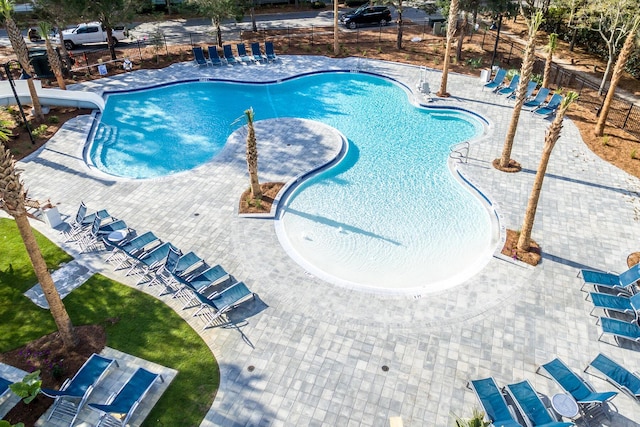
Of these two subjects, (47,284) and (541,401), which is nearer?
(541,401)

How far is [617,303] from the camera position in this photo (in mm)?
13438

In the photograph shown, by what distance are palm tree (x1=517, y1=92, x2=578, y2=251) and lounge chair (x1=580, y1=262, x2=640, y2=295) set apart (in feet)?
6.88

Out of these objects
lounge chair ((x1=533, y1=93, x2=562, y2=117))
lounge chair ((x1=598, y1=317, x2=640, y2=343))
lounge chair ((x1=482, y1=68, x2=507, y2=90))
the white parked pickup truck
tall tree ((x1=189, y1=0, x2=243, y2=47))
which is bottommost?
lounge chair ((x1=598, y1=317, x2=640, y2=343))

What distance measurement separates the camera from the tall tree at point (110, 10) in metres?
28.6

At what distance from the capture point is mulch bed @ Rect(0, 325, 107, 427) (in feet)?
37.0

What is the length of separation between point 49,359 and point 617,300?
16697 mm

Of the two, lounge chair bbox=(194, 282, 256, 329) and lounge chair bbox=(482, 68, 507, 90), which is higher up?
lounge chair bbox=(482, 68, 507, 90)

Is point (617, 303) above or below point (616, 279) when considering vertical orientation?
below

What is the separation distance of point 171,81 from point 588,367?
28459mm

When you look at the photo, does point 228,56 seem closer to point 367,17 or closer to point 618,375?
point 367,17

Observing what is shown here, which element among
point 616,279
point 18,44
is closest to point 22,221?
point 18,44

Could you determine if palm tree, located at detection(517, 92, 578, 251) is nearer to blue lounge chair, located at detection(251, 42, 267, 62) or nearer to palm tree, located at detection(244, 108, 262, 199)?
palm tree, located at detection(244, 108, 262, 199)

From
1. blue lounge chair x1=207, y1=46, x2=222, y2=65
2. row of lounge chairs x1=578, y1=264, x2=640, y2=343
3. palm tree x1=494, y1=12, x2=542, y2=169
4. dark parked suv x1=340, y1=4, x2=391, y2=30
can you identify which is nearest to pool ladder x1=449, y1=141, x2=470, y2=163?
palm tree x1=494, y1=12, x2=542, y2=169

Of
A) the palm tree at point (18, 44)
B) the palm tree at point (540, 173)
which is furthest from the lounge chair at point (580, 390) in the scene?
the palm tree at point (18, 44)
